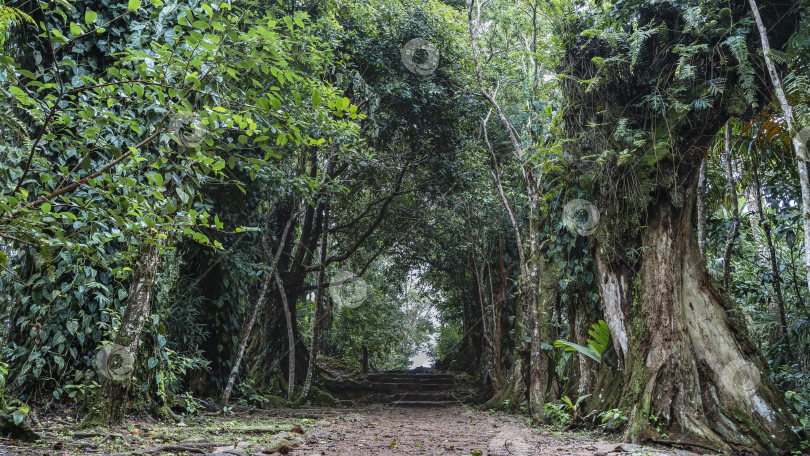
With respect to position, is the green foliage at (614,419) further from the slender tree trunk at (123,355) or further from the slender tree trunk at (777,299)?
the slender tree trunk at (123,355)

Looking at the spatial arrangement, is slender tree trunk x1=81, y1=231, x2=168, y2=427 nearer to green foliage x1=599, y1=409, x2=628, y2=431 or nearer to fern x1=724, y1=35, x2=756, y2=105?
green foliage x1=599, y1=409, x2=628, y2=431

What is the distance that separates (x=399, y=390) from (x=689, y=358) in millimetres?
10371

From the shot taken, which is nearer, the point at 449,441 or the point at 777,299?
the point at 449,441

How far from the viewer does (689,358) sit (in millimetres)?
4629

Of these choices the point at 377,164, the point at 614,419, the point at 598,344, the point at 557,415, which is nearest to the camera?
the point at 614,419

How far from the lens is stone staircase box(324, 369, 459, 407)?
12.8m

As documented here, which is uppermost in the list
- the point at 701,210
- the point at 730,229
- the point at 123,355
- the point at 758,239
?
the point at 758,239

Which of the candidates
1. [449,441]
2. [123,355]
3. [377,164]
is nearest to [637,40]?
[449,441]

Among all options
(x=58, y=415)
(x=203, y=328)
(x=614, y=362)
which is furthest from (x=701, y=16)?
(x=203, y=328)

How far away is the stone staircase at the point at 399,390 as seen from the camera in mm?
12805

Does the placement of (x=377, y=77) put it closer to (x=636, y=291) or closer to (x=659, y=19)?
(x=659, y=19)

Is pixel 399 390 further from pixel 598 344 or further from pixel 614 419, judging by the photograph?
pixel 614 419

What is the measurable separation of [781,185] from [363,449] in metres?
6.36

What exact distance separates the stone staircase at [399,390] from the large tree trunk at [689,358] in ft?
27.3
